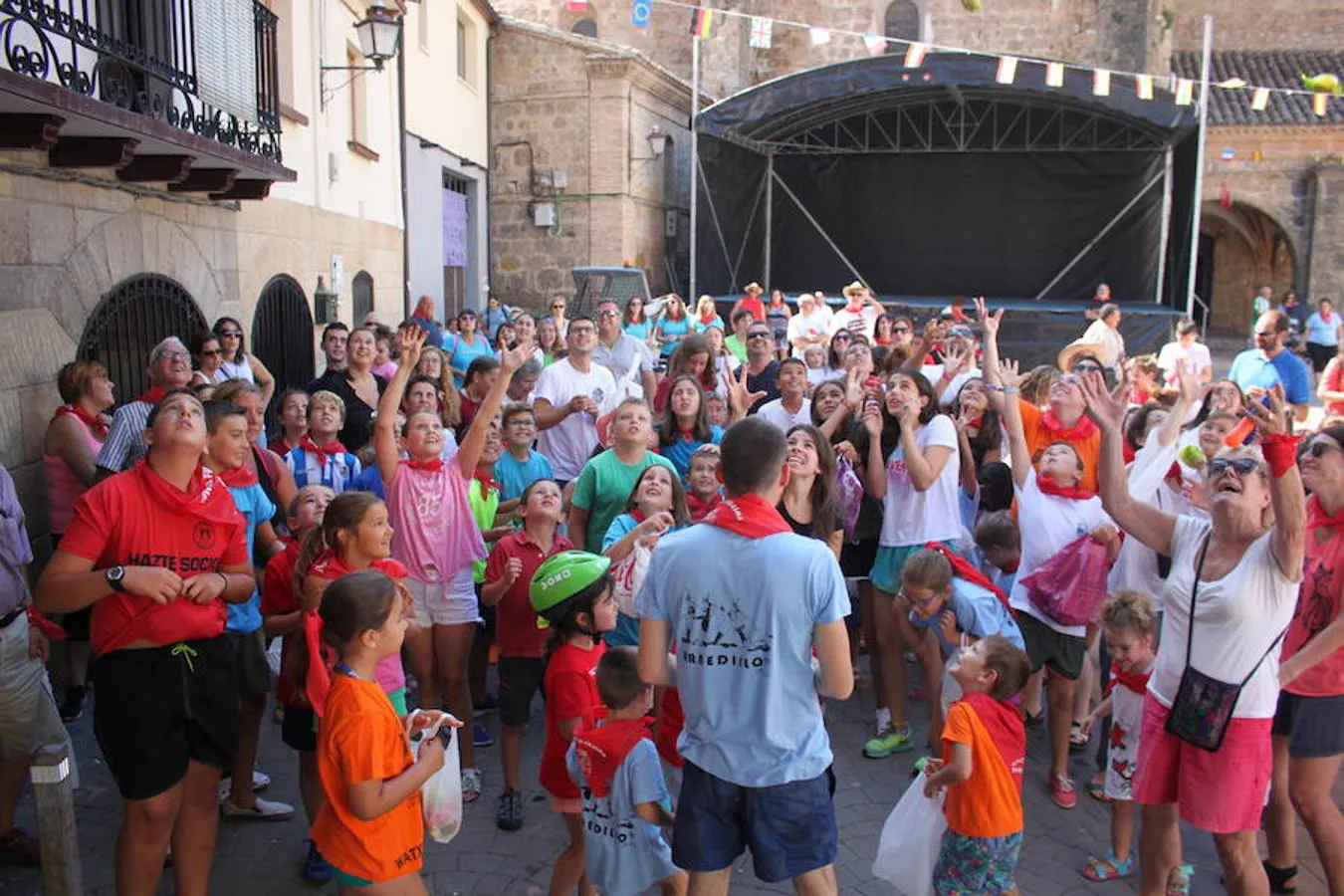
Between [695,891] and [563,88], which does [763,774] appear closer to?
[695,891]

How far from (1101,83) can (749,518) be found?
16060mm

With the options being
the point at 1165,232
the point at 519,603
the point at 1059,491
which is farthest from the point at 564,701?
the point at 1165,232

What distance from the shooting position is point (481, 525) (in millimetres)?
5512

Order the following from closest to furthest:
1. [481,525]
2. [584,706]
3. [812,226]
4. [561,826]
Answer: [584,706]
[561,826]
[481,525]
[812,226]

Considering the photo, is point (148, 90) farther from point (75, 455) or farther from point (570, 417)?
point (570, 417)

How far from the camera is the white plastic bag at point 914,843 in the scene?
11.6ft

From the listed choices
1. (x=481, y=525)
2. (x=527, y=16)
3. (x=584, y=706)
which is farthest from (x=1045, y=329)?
(x=584, y=706)

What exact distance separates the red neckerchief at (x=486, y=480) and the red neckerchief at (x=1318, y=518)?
3.67 m

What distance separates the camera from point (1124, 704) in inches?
173

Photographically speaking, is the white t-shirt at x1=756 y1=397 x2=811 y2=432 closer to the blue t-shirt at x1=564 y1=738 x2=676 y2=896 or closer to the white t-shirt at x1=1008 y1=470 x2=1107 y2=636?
the white t-shirt at x1=1008 y1=470 x2=1107 y2=636

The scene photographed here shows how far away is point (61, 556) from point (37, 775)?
25.7 inches

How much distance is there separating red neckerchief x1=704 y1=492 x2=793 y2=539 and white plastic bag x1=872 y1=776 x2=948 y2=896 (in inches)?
46.3

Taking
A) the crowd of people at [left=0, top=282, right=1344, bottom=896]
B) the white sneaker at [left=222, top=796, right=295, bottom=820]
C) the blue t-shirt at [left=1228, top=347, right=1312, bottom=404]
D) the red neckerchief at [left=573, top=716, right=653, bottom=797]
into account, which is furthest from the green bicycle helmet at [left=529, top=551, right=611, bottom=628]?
the blue t-shirt at [left=1228, top=347, right=1312, bottom=404]

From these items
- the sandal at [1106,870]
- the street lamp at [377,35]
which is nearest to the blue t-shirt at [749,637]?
the sandal at [1106,870]
